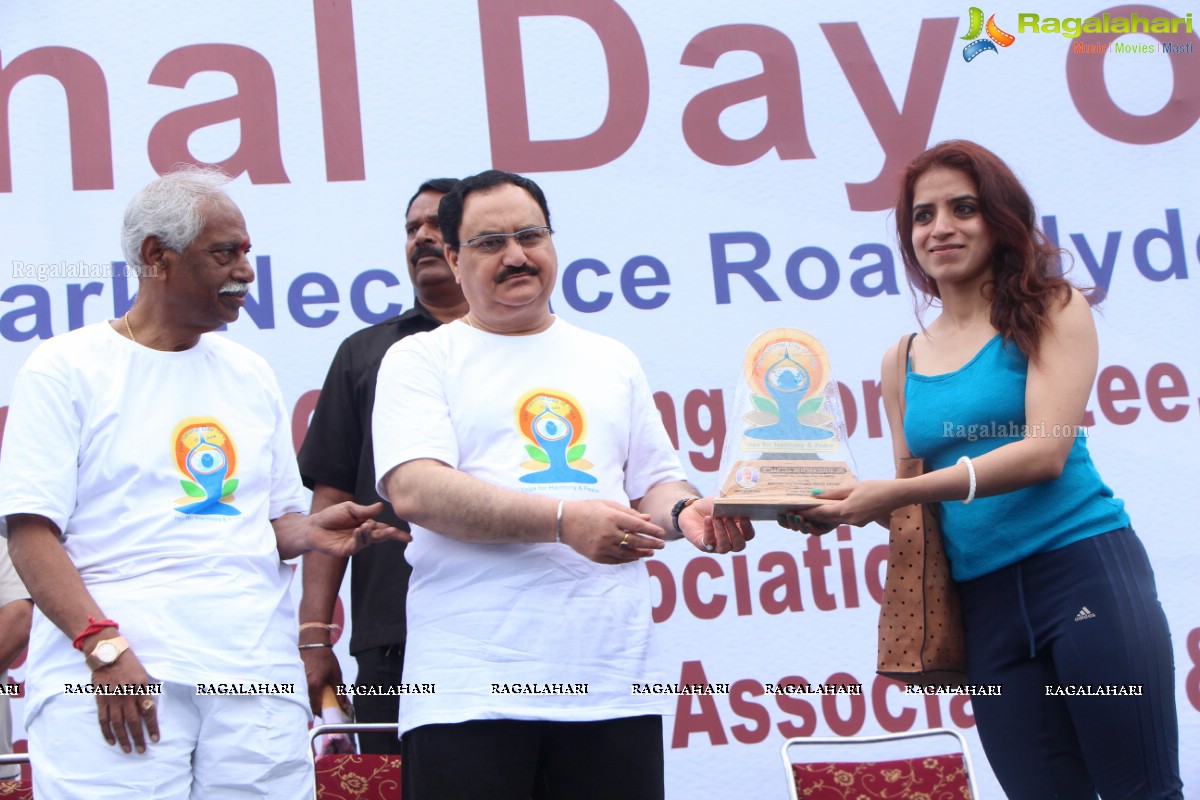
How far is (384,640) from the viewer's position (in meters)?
2.73

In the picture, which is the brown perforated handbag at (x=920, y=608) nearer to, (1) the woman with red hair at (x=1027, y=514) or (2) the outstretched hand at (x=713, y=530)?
(1) the woman with red hair at (x=1027, y=514)

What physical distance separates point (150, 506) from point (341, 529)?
1.11 feet

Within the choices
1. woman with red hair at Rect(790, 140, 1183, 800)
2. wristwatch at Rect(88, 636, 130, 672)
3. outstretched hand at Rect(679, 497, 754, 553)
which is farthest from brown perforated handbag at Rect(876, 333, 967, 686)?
wristwatch at Rect(88, 636, 130, 672)

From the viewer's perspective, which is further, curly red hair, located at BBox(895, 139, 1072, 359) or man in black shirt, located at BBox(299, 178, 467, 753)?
man in black shirt, located at BBox(299, 178, 467, 753)

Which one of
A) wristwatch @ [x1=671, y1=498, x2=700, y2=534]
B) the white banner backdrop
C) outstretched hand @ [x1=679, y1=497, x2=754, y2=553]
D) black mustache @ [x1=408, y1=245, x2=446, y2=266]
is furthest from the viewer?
the white banner backdrop

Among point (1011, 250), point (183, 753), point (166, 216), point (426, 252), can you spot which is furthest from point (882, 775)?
point (166, 216)

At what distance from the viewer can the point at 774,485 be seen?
81.6 inches

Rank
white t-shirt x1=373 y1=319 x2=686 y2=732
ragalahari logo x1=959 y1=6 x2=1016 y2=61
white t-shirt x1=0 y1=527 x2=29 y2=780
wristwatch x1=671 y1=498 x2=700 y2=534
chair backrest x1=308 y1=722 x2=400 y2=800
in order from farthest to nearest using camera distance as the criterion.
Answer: ragalahari logo x1=959 y1=6 x2=1016 y2=61, white t-shirt x1=0 y1=527 x2=29 y2=780, chair backrest x1=308 y1=722 x2=400 y2=800, wristwatch x1=671 y1=498 x2=700 y2=534, white t-shirt x1=373 y1=319 x2=686 y2=732

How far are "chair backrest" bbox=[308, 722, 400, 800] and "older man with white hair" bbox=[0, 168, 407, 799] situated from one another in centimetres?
68

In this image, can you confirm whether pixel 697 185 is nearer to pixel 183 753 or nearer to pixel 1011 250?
pixel 1011 250

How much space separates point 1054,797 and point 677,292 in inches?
72.3

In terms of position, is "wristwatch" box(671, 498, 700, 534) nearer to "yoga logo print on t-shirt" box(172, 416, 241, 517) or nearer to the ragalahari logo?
"yoga logo print on t-shirt" box(172, 416, 241, 517)

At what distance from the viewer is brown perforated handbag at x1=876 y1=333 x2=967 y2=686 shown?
2164 mm

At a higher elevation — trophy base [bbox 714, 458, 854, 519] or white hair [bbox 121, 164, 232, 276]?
white hair [bbox 121, 164, 232, 276]
